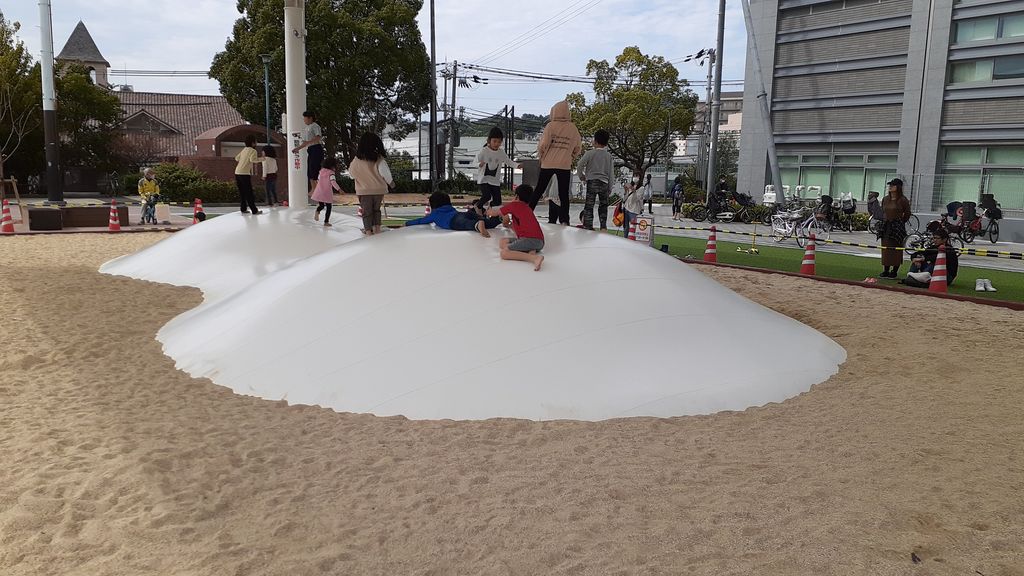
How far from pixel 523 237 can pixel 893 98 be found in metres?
26.9

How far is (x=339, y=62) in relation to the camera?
127 feet

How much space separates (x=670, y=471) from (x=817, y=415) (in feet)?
5.95

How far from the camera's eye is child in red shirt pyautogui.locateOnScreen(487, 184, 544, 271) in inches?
282

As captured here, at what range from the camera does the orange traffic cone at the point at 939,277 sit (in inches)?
451

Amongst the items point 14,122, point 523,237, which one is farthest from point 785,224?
point 14,122

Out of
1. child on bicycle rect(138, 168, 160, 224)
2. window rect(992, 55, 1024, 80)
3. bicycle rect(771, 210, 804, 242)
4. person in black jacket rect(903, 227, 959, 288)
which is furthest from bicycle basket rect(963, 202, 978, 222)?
child on bicycle rect(138, 168, 160, 224)

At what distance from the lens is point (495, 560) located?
11.4 ft

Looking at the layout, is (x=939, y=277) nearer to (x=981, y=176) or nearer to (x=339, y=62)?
(x=981, y=176)

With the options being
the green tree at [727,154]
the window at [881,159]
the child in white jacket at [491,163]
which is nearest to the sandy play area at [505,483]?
the child in white jacket at [491,163]

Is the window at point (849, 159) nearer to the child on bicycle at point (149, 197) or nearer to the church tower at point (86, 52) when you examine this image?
the child on bicycle at point (149, 197)

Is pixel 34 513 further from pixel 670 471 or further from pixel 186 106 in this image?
pixel 186 106

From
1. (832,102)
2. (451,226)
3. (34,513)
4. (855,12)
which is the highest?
(855,12)

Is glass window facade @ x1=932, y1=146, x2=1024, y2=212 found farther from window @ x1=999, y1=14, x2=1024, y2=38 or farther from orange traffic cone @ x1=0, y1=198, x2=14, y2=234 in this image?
orange traffic cone @ x1=0, y1=198, x2=14, y2=234

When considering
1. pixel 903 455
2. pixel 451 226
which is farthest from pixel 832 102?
pixel 903 455
